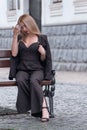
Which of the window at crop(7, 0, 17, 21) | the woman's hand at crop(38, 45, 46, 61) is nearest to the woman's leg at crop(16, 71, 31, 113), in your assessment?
the woman's hand at crop(38, 45, 46, 61)

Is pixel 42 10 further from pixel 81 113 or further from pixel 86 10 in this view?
pixel 81 113

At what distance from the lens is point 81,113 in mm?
8398

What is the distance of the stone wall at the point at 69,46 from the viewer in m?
17.4

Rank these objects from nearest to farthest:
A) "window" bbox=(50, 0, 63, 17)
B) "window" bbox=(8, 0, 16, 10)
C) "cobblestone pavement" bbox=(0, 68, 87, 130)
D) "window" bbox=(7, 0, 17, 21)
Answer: "cobblestone pavement" bbox=(0, 68, 87, 130), "window" bbox=(50, 0, 63, 17), "window" bbox=(7, 0, 17, 21), "window" bbox=(8, 0, 16, 10)

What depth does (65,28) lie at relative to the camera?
721 inches

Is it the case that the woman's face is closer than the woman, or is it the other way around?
the woman

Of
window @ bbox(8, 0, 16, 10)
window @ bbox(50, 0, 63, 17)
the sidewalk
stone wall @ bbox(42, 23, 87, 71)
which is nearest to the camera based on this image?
the sidewalk

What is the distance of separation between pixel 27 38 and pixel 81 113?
1314mm

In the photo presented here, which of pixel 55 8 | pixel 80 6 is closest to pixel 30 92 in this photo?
pixel 80 6

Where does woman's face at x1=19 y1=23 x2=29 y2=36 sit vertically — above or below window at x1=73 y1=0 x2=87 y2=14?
above

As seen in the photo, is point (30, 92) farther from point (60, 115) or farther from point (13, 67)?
point (60, 115)

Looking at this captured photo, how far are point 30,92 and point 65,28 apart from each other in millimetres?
10765

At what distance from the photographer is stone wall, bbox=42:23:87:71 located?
685 inches

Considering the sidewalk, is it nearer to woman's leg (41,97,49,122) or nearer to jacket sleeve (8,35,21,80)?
jacket sleeve (8,35,21,80)
